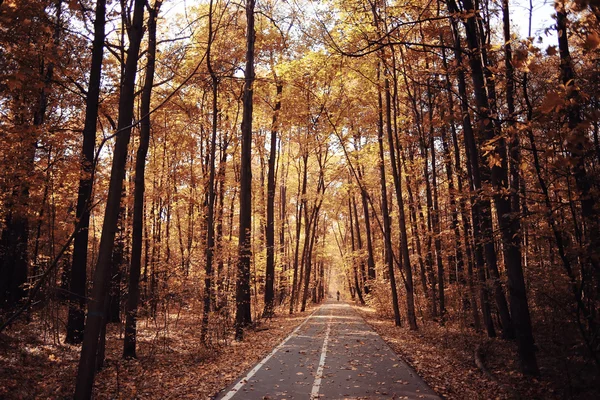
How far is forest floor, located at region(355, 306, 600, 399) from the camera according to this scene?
22.4 ft

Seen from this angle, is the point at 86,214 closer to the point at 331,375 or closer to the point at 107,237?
the point at 107,237

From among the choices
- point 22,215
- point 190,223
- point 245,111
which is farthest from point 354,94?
point 22,215

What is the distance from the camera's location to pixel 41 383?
7.95 m

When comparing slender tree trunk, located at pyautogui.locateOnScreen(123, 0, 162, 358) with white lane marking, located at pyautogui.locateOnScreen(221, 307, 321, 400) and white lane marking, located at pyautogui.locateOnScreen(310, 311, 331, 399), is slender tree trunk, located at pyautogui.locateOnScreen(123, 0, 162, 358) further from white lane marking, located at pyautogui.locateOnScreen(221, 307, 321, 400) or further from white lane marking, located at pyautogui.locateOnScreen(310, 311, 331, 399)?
white lane marking, located at pyautogui.locateOnScreen(310, 311, 331, 399)

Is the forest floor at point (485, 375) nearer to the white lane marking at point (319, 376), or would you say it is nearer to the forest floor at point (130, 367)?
the white lane marking at point (319, 376)

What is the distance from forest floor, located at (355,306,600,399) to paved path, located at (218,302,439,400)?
48cm

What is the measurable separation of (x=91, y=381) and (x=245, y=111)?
11.8 meters

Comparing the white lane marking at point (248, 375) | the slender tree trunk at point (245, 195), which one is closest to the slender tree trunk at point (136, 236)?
the white lane marking at point (248, 375)

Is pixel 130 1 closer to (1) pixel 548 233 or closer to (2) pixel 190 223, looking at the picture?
(1) pixel 548 233

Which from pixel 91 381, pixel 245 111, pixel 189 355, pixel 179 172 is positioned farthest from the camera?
pixel 179 172

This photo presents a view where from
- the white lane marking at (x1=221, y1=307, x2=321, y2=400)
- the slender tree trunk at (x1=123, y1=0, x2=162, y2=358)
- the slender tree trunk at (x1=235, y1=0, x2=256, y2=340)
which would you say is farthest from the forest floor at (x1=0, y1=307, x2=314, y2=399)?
the slender tree trunk at (x1=235, y1=0, x2=256, y2=340)

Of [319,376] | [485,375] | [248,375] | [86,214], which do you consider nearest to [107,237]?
[248,375]

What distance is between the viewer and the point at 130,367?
980 cm

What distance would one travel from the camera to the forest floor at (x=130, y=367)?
749cm
